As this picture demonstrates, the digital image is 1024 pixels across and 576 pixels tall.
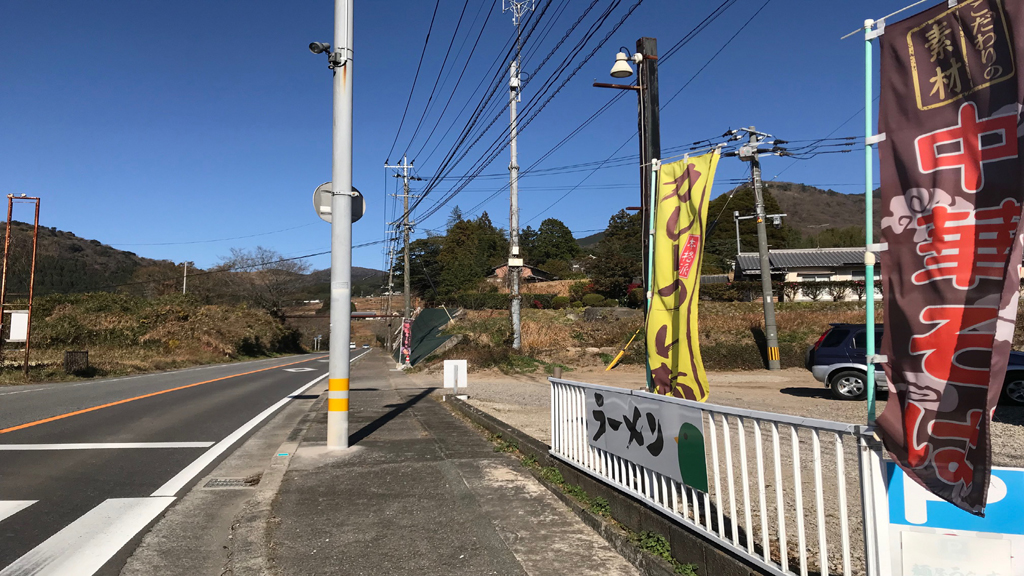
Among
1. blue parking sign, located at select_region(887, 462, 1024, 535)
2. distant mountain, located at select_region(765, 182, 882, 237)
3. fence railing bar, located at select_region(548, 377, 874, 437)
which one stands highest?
distant mountain, located at select_region(765, 182, 882, 237)

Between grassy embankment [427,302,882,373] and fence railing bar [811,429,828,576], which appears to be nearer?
fence railing bar [811,429,828,576]

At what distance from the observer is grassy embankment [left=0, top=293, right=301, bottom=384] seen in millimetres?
32125

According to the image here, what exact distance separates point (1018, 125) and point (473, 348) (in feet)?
75.2

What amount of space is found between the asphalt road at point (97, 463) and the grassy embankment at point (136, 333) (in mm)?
14665

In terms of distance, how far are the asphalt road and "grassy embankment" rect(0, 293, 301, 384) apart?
14665 millimetres

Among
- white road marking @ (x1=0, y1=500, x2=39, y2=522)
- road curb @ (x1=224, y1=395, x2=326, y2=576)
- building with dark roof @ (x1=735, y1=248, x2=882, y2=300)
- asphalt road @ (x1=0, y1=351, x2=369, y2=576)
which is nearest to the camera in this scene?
road curb @ (x1=224, y1=395, x2=326, y2=576)

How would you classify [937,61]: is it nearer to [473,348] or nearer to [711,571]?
[711,571]

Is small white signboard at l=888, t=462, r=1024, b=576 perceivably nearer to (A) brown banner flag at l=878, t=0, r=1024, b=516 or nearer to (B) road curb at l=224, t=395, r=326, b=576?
Result: (A) brown banner flag at l=878, t=0, r=1024, b=516

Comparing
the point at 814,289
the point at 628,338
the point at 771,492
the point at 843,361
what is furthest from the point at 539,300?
the point at 771,492

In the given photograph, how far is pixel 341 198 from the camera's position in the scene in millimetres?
8109

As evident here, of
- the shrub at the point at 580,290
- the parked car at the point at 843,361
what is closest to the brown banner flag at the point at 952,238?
the parked car at the point at 843,361

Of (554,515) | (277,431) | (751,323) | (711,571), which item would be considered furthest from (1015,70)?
(751,323)

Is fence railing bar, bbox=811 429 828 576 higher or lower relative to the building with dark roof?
lower

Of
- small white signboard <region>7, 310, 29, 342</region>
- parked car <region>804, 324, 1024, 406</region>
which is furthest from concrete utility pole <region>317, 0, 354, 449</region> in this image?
small white signboard <region>7, 310, 29, 342</region>
